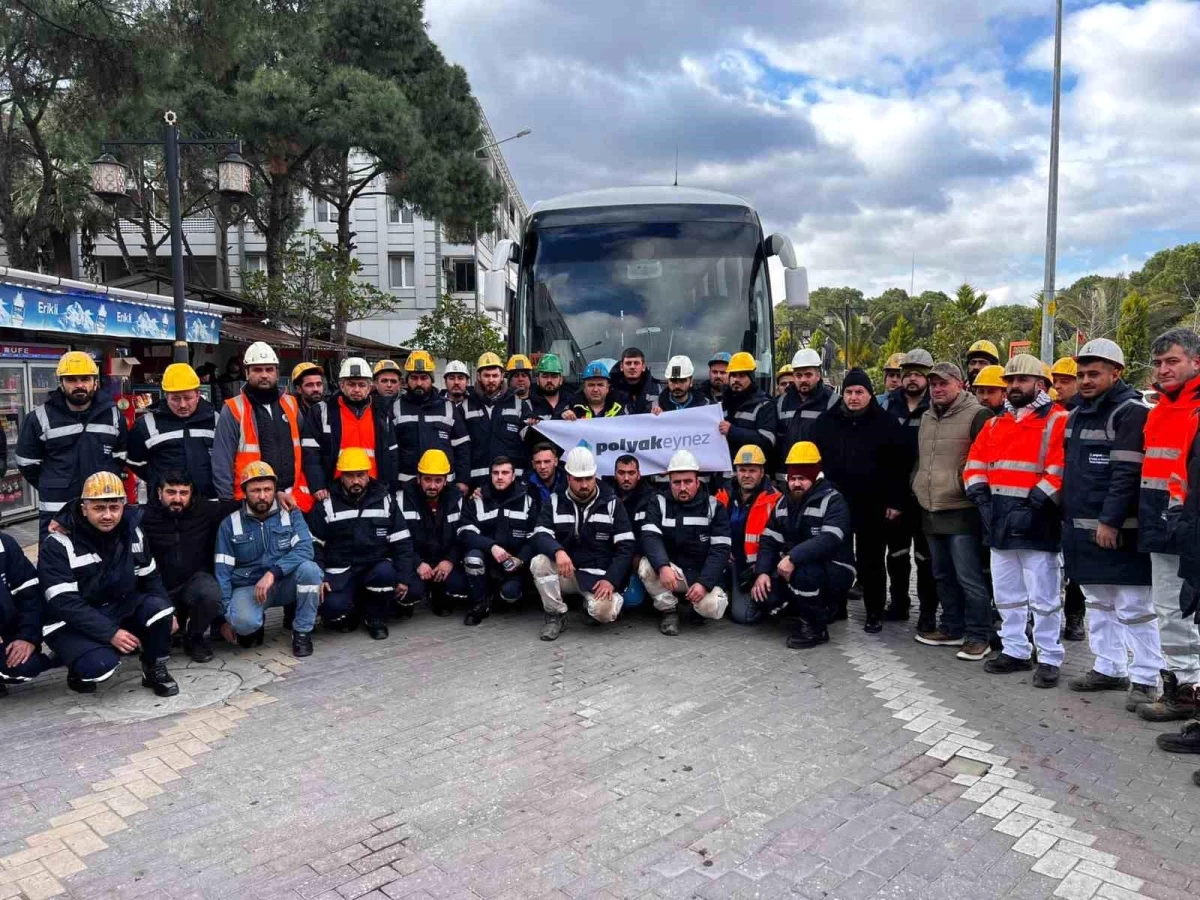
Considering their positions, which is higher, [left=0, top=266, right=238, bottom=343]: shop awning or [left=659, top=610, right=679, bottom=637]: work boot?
[left=0, top=266, right=238, bottom=343]: shop awning

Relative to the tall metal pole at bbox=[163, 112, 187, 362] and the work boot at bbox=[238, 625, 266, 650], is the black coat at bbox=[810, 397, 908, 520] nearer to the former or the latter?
the work boot at bbox=[238, 625, 266, 650]

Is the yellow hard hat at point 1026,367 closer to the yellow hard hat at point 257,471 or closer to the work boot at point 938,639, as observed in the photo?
the work boot at point 938,639

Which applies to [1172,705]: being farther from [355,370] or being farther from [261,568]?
[355,370]

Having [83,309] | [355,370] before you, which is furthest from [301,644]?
[83,309]

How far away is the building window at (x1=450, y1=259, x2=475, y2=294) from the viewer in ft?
137

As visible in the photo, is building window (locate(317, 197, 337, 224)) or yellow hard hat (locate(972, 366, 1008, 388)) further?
building window (locate(317, 197, 337, 224))

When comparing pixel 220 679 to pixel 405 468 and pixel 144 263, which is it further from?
pixel 144 263

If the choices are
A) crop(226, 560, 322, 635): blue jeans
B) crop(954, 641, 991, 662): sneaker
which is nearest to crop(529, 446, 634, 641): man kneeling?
crop(226, 560, 322, 635): blue jeans

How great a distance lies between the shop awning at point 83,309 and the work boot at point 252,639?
6115 millimetres

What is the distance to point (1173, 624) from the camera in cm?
453

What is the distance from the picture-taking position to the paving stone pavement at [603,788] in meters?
3.17

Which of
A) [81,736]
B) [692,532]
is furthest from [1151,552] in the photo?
[81,736]

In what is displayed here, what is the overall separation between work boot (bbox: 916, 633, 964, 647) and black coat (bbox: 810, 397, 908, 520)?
34.1 inches

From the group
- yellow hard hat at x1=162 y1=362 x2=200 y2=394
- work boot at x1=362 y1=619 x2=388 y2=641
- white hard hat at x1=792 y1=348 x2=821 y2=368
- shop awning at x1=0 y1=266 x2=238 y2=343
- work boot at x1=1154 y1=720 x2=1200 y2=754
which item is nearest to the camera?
work boot at x1=1154 y1=720 x2=1200 y2=754
